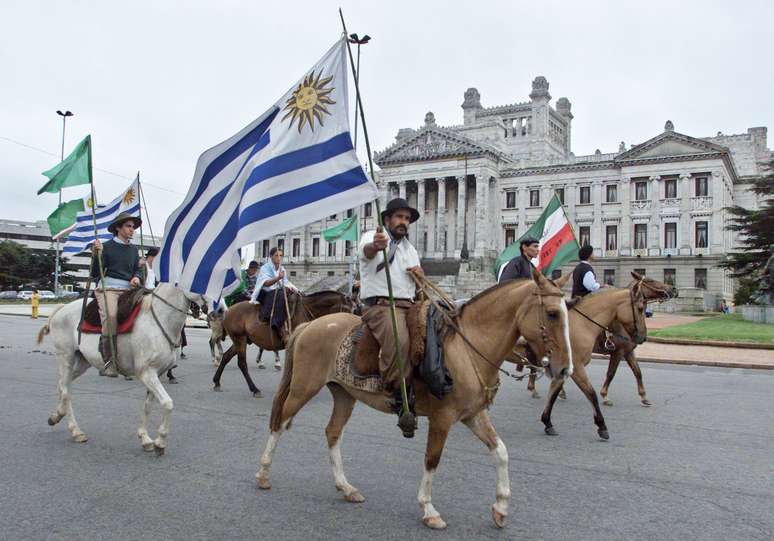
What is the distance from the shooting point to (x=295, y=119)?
6.10 m

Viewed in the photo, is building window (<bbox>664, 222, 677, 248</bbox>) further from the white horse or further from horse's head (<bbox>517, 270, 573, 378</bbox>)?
horse's head (<bbox>517, 270, 573, 378</bbox>)

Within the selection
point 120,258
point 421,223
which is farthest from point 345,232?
point 421,223

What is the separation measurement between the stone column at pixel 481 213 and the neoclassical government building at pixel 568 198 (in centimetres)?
12

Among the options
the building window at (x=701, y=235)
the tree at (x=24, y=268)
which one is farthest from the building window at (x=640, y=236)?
the tree at (x=24, y=268)

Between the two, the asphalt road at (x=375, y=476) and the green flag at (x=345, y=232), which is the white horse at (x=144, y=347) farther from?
the green flag at (x=345, y=232)

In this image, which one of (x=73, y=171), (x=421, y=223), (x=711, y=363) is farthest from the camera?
(x=421, y=223)

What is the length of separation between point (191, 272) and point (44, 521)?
123 inches

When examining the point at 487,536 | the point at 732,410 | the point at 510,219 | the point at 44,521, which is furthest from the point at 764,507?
the point at 510,219

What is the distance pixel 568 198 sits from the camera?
68562 millimetres

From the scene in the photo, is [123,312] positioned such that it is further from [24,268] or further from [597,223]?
[24,268]

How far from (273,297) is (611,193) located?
6231cm

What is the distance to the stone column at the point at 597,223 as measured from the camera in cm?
6631

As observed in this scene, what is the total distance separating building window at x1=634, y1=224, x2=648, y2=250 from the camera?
64.5 m

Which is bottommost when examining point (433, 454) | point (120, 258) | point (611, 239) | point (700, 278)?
point (433, 454)
